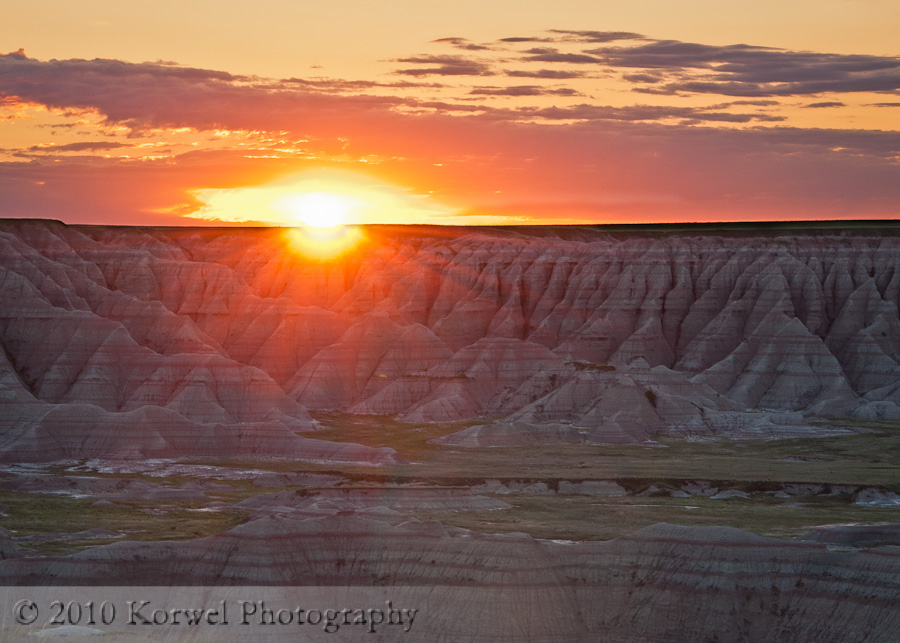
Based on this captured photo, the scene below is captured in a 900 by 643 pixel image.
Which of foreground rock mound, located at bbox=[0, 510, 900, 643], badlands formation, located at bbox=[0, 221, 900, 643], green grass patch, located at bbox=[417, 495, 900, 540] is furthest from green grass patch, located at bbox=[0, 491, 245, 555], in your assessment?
green grass patch, located at bbox=[417, 495, 900, 540]

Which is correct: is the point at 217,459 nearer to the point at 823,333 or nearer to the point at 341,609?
the point at 341,609

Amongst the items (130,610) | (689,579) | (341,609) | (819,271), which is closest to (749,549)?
(689,579)

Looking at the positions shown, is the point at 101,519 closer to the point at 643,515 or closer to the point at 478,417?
the point at 643,515

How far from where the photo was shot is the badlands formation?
54938 mm

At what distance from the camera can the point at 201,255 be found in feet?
588

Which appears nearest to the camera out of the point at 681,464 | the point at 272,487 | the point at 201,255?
the point at 272,487

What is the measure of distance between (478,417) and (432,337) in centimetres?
1692

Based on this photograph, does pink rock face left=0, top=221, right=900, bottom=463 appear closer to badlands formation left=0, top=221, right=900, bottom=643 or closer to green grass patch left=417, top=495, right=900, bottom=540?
badlands formation left=0, top=221, right=900, bottom=643

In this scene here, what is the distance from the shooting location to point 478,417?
12244 centimetres

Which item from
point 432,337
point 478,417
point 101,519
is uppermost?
point 101,519

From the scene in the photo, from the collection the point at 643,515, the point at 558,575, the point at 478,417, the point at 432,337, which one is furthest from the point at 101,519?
the point at 432,337

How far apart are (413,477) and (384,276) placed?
75.6 meters

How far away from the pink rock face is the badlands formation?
336mm

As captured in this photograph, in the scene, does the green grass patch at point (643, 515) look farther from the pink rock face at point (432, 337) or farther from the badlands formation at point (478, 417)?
the pink rock face at point (432, 337)
